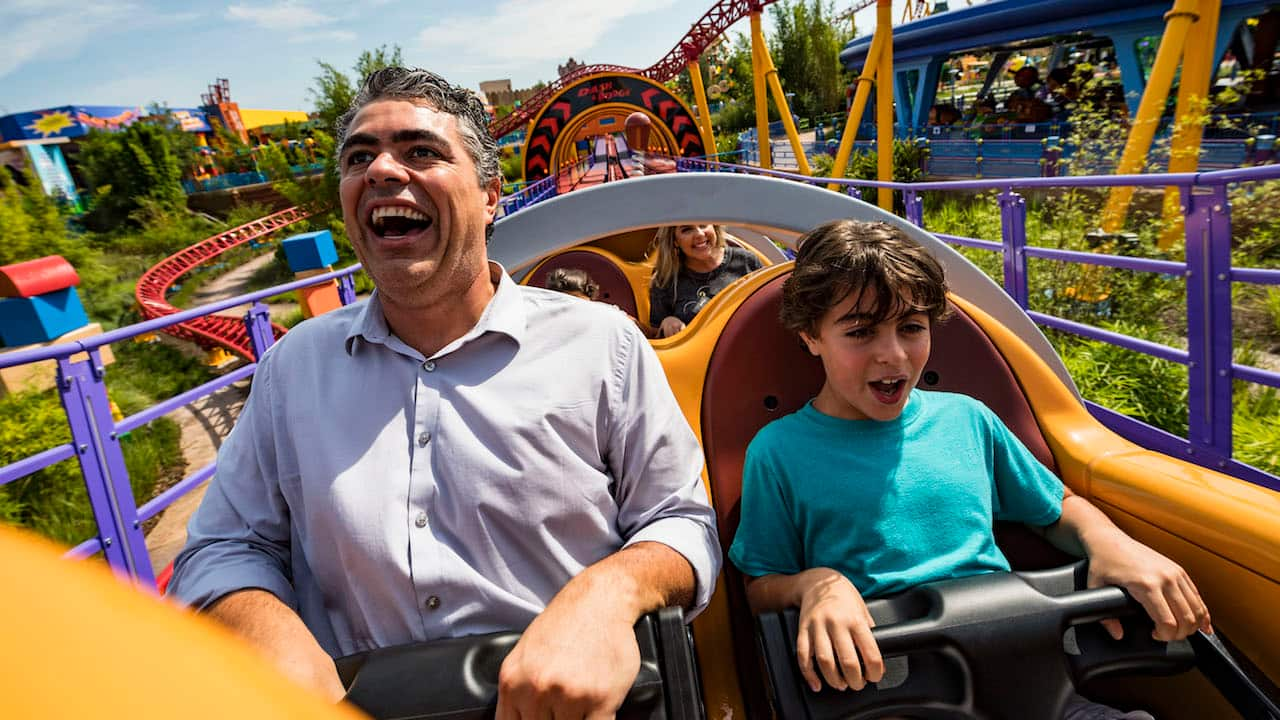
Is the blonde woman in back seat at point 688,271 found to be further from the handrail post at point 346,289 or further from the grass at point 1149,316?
the handrail post at point 346,289

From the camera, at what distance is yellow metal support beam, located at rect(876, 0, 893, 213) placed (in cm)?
912

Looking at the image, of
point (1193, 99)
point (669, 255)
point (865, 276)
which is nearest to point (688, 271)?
point (669, 255)

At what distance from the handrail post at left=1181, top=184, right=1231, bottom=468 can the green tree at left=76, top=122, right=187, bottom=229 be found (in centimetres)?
2807

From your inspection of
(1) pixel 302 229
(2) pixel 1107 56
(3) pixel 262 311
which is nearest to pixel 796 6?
(2) pixel 1107 56

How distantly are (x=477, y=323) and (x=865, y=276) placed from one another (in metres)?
0.78

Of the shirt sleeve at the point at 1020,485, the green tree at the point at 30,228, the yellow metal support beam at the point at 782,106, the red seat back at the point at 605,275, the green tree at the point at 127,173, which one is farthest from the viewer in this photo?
the green tree at the point at 127,173

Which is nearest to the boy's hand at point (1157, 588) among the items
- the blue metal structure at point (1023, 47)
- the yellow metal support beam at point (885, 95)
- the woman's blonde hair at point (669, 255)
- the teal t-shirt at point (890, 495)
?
the teal t-shirt at point (890, 495)

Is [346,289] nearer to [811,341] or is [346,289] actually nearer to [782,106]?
[811,341]

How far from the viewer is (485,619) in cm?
116

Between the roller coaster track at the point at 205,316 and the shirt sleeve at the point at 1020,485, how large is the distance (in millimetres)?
4562

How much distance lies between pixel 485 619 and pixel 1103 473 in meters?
1.32

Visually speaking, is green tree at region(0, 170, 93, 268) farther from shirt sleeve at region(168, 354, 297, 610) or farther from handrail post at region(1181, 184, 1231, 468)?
handrail post at region(1181, 184, 1231, 468)

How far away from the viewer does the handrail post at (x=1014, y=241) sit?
3.63m

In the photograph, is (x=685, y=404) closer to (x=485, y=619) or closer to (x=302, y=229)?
(x=485, y=619)
